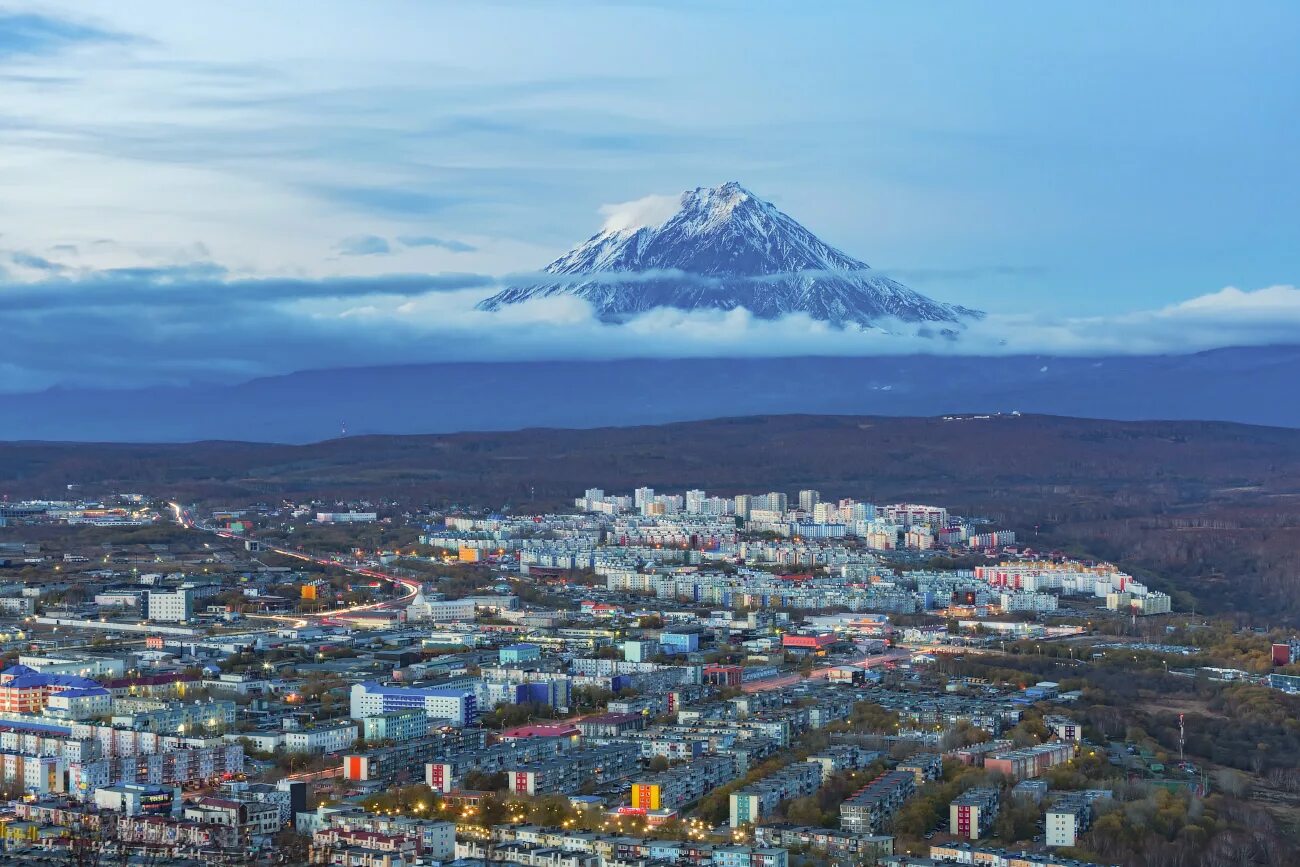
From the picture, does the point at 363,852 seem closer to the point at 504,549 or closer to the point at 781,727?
the point at 781,727

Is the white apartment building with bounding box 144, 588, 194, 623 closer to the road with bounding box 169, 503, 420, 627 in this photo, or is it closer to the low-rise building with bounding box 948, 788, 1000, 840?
the road with bounding box 169, 503, 420, 627

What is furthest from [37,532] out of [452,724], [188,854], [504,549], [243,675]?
[188,854]

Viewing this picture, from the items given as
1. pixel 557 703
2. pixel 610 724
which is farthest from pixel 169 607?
pixel 610 724

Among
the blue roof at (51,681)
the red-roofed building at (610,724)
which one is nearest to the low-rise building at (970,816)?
the red-roofed building at (610,724)

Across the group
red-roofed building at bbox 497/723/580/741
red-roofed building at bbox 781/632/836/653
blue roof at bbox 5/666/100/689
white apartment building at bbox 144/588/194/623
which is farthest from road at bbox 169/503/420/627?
red-roofed building at bbox 497/723/580/741

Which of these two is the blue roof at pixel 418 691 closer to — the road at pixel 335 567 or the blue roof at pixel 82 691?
the blue roof at pixel 82 691

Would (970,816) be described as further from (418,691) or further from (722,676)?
(722,676)
